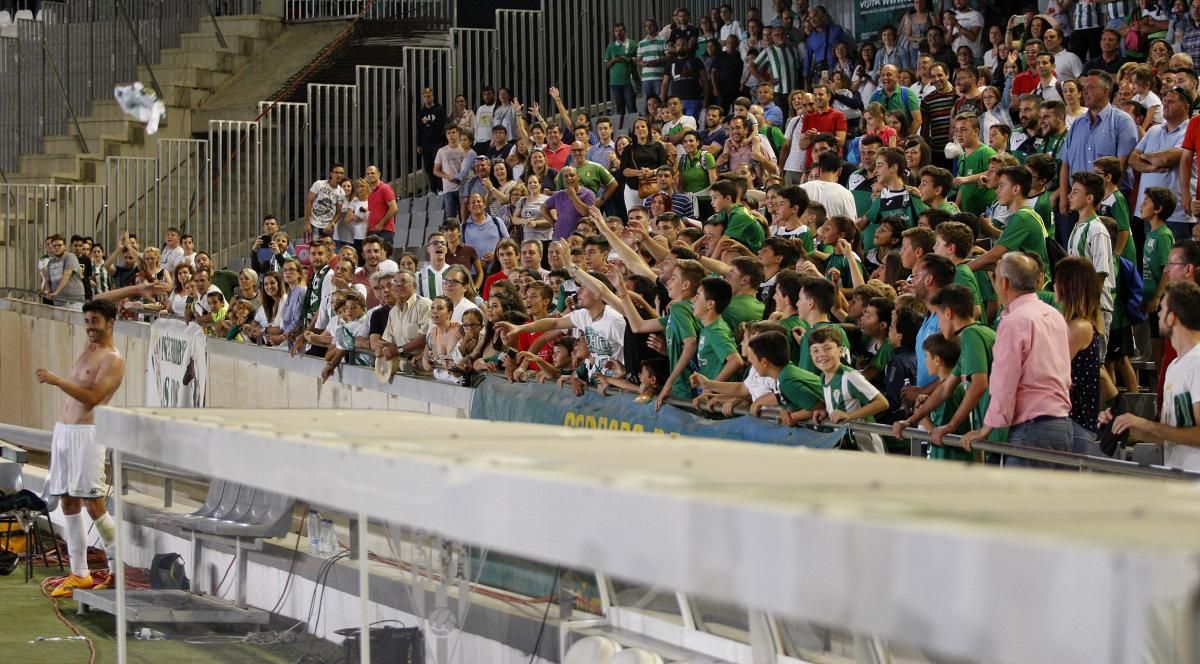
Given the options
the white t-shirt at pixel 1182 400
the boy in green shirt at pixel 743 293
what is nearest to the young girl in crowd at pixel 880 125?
the boy in green shirt at pixel 743 293

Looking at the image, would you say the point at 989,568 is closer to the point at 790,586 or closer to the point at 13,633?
the point at 790,586

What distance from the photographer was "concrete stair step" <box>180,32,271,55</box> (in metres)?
28.8

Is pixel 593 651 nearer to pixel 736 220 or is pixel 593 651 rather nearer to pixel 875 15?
pixel 736 220

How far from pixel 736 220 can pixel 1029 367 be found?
4906mm

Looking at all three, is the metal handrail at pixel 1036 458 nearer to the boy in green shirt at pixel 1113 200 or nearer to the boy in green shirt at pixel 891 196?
the boy in green shirt at pixel 1113 200

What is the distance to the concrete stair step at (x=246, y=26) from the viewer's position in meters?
29.1

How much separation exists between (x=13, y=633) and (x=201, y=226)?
13.3m

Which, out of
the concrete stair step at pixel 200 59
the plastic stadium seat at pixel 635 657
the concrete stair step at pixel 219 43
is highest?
the concrete stair step at pixel 219 43

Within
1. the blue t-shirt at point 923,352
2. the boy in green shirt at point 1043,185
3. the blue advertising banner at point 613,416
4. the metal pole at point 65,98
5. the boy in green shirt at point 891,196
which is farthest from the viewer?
the metal pole at point 65,98

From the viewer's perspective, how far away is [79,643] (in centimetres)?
1143

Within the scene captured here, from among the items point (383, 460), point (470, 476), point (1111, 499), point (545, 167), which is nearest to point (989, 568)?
point (1111, 499)

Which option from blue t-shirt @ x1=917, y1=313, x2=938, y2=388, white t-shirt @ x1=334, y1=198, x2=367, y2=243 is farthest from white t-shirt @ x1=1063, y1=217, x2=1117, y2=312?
white t-shirt @ x1=334, y1=198, x2=367, y2=243

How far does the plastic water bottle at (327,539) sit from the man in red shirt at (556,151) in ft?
40.7

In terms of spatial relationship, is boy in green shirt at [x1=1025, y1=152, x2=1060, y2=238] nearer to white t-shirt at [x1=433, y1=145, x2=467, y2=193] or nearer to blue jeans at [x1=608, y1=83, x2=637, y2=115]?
white t-shirt at [x1=433, y1=145, x2=467, y2=193]
